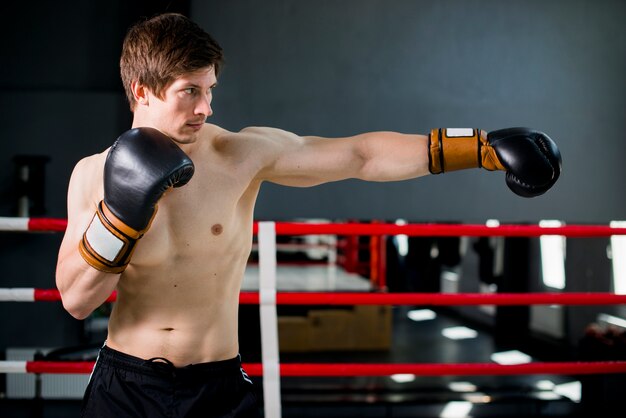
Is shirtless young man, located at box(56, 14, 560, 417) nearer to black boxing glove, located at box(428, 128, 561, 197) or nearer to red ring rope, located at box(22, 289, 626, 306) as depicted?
black boxing glove, located at box(428, 128, 561, 197)

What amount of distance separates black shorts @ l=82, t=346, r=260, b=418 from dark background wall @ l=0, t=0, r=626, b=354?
2.18 meters

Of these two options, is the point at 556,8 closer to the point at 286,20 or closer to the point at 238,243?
the point at 286,20

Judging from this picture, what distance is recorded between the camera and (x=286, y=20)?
358 centimetres

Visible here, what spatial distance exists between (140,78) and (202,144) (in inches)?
7.7

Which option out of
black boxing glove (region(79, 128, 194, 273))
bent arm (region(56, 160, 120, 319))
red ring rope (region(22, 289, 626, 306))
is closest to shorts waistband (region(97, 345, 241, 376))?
bent arm (region(56, 160, 120, 319))

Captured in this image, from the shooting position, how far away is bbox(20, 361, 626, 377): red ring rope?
2.02 meters

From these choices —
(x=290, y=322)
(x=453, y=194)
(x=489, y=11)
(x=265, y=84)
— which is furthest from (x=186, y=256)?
(x=290, y=322)

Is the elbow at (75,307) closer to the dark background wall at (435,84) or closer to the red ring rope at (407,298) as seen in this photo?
the red ring rope at (407,298)

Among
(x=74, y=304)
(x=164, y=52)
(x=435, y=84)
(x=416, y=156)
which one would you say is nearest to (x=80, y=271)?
(x=74, y=304)

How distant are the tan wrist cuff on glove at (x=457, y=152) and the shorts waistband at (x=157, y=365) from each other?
22.8 inches

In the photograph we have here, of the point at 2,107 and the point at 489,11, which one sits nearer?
the point at 489,11

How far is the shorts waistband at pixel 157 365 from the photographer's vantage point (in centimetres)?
138

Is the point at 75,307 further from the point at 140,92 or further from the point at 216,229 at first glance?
the point at 140,92

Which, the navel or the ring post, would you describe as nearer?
the navel
